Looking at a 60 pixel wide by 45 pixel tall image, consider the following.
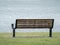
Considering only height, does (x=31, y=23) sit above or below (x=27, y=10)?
below

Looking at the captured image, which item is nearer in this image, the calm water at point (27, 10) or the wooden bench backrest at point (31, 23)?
the wooden bench backrest at point (31, 23)

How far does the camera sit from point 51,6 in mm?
11797

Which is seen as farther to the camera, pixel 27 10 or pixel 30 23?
pixel 27 10

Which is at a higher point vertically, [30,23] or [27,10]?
[27,10]

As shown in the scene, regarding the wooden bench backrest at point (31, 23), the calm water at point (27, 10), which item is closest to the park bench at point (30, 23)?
the wooden bench backrest at point (31, 23)

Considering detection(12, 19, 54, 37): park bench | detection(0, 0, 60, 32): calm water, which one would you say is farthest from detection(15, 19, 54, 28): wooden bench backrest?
detection(0, 0, 60, 32): calm water

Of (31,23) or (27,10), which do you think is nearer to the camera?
(31,23)

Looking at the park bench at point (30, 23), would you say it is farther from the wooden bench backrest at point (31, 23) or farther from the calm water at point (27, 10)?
the calm water at point (27, 10)

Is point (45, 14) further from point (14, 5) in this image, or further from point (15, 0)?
point (15, 0)

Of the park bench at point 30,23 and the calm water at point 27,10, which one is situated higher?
the calm water at point 27,10

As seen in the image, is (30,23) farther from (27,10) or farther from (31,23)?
(27,10)

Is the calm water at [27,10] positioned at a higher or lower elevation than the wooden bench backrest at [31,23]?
higher

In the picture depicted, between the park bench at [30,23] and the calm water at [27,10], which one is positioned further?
the calm water at [27,10]

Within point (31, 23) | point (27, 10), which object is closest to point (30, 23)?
point (31, 23)
